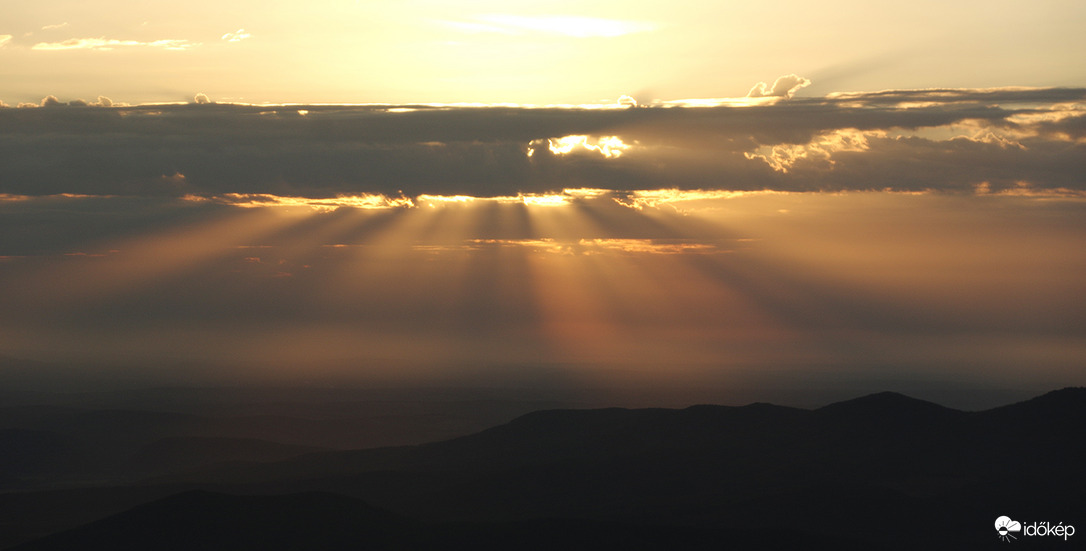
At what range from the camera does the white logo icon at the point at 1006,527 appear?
14500 centimetres

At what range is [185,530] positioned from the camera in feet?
468

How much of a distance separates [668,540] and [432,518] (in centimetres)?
5857

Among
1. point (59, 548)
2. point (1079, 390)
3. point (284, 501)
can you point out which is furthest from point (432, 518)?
point (1079, 390)

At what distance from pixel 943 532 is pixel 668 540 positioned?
46336 millimetres

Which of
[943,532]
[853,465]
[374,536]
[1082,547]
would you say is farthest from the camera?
[853,465]

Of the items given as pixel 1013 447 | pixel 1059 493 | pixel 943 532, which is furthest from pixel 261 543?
pixel 1013 447

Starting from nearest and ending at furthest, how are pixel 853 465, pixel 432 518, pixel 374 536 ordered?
pixel 374 536 < pixel 432 518 < pixel 853 465

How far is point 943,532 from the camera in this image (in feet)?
493

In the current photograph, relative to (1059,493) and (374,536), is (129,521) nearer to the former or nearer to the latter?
(374,536)

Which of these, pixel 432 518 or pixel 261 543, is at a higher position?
pixel 261 543

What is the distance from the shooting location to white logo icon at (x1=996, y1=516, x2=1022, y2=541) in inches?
5709

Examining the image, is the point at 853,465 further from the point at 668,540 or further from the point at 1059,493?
the point at 668,540

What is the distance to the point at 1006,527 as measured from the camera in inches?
5832

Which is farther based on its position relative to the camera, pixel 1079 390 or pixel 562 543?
pixel 1079 390
